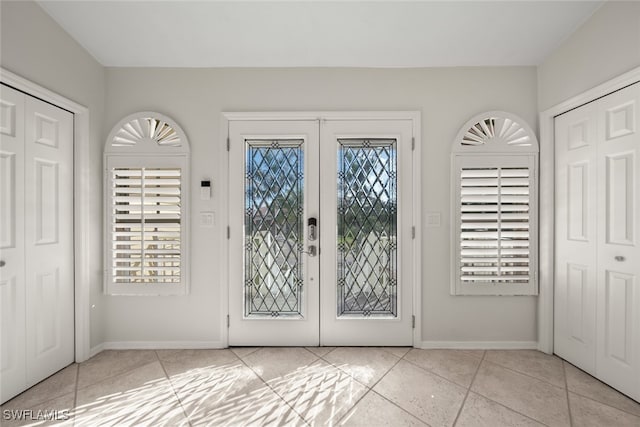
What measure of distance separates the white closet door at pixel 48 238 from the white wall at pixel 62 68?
0.52 ft

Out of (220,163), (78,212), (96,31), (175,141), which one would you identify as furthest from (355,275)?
(96,31)

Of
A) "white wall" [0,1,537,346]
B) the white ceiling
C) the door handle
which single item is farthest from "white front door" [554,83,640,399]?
the door handle

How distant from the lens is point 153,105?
2.41 metres

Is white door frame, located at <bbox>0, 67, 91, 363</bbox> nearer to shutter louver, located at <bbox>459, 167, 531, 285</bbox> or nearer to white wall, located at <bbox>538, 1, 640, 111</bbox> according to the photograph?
shutter louver, located at <bbox>459, 167, 531, 285</bbox>

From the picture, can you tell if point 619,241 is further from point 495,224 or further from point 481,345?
point 481,345

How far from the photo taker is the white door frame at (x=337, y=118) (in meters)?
2.38

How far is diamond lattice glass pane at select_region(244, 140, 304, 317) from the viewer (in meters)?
2.40

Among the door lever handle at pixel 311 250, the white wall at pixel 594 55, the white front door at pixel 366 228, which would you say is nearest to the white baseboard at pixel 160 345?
the white front door at pixel 366 228

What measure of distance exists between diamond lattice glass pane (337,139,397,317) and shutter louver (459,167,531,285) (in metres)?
0.61

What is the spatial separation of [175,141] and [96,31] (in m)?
0.89

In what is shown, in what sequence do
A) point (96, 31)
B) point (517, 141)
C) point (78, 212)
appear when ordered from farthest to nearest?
point (517, 141)
point (78, 212)
point (96, 31)

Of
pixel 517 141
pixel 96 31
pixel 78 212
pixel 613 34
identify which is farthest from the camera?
pixel 517 141

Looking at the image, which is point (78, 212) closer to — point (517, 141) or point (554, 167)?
point (517, 141)

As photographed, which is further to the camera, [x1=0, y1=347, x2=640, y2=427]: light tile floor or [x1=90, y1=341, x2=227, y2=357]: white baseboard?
[x1=90, y1=341, x2=227, y2=357]: white baseboard
